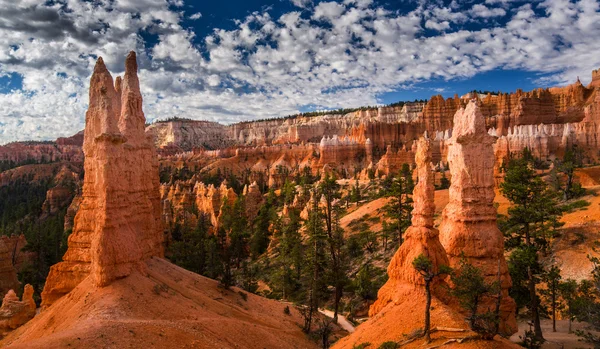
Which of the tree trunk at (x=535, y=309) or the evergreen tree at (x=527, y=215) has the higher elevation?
the evergreen tree at (x=527, y=215)

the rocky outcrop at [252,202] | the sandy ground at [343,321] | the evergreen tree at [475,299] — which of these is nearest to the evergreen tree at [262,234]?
the rocky outcrop at [252,202]

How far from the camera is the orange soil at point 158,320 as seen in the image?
13.9 meters

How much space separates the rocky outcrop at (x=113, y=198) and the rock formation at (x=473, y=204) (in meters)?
15.8

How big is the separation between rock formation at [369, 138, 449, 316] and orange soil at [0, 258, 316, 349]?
6799 millimetres

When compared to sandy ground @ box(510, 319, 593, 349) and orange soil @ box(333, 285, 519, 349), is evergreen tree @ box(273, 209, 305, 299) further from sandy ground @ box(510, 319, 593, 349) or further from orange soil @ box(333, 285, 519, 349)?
sandy ground @ box(510, 319, 593, 349)

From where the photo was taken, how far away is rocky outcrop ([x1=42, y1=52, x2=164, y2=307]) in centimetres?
1873

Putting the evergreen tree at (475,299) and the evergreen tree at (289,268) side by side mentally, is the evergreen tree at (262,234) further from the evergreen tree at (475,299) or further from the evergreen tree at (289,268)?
the evergreen tree at (475,299)

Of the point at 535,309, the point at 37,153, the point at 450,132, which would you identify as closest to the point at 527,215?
the point at 535,309

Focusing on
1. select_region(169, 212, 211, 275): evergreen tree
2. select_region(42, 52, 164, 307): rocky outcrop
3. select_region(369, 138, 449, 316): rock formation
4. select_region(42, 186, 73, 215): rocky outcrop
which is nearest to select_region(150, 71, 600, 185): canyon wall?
select_region(42, 186, 73, 215): rocky outcrop

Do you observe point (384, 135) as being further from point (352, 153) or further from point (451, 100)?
point (451, 100)

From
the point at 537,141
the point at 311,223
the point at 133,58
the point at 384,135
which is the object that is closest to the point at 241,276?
the point at 311,223

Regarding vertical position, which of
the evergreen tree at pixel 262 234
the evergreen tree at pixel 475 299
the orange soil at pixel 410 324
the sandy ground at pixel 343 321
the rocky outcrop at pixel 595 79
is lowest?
the sandy ground at pixel 343 321

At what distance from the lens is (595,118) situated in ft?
262

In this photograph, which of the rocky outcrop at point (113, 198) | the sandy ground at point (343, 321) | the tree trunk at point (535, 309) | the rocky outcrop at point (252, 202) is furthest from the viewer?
the rocky outcrop at point (252, 202)
